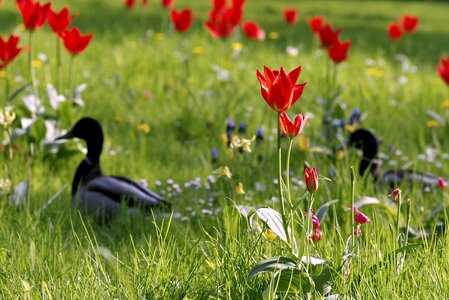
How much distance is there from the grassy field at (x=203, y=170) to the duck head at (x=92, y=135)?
0.95 ft

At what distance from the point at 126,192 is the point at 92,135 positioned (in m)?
0.40

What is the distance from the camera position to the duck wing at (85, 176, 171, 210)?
3.97m

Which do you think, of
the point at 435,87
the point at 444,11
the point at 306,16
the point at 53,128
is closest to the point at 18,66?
the point at 53,128

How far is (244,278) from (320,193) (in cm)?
164

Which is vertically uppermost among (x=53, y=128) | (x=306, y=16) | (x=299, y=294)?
(x=306, y=16)

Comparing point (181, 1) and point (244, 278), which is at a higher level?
point (181, 1)

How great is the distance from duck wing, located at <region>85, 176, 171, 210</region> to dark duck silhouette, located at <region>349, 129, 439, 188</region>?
1.18 metres

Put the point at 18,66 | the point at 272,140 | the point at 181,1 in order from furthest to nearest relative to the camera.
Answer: the point at 181,1 < the point at 18,66 < the point at 272,140

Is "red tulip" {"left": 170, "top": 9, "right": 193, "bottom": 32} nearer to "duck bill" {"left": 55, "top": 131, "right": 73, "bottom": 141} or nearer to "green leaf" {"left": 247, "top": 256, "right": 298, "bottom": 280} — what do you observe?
"duck bill" {"left": 55, "top": 131, "right": 73, "bottom": 141}

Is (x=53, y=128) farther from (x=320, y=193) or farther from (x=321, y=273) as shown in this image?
(x=321, y=273)

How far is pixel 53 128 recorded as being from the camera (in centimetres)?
479

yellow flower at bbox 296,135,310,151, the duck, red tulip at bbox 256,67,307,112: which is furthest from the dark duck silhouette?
red tulip at bbox 256,67,307,112

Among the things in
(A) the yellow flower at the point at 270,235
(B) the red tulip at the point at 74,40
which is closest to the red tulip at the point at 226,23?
(B) the red tulip at the point at 74,40

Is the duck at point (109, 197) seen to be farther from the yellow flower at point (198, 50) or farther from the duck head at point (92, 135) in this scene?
the yellow flower at point (198, 50)
